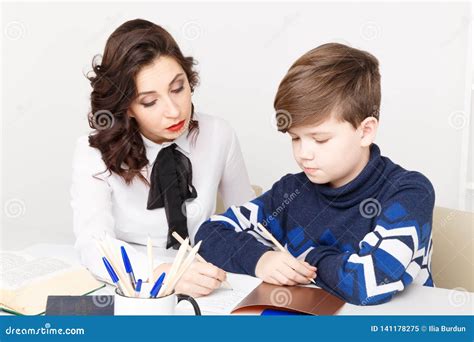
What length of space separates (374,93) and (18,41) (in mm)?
2147

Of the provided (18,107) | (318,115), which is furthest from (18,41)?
(318,115)

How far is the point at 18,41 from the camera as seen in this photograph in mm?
3193

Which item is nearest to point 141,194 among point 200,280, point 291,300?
point 200,280

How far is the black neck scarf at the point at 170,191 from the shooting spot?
186 cm

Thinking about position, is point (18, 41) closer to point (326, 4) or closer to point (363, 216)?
point (326, 4)

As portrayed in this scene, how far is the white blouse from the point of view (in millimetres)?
1612

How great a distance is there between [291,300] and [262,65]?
1.78 m

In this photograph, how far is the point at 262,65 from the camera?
2.94 metres

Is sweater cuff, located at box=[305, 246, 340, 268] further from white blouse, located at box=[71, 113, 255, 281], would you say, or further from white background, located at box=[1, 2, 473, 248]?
white background, located at box=[1, 2, 473, 248]

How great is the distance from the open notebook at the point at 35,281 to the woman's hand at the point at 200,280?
0.63 feet

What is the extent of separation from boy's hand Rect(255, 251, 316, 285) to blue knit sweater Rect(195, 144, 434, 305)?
31 mm

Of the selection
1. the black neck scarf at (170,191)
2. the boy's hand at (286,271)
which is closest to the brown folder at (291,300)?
the boy's hand at (286,271)

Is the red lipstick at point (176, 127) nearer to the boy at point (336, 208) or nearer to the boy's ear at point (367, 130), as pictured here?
the boy at point (336, 208)

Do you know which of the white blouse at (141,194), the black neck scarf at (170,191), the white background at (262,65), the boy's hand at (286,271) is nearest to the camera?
the boy's hand at (286,271)
